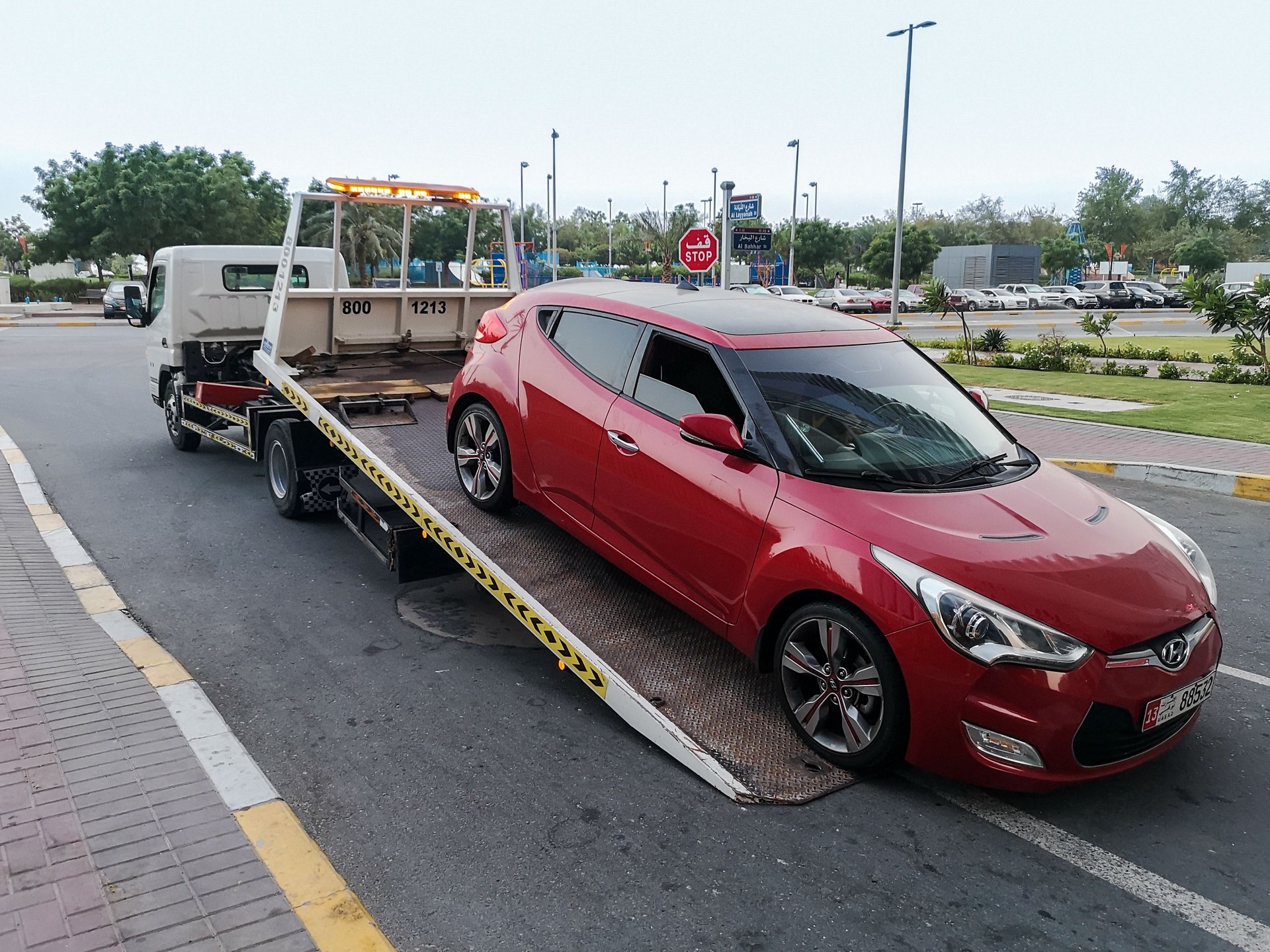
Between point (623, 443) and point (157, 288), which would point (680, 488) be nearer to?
point (623, 443)

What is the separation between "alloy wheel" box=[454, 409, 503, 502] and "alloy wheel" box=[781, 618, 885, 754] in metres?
2.36

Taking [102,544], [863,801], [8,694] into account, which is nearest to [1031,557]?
[863,801]

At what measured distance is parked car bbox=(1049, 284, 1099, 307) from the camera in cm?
5188

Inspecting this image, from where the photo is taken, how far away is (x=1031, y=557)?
370 cm

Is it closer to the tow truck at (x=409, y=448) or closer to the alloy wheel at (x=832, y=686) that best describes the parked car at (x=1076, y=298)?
the tow truck at (x=409, y=448)

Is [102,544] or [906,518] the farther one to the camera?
[102,544]

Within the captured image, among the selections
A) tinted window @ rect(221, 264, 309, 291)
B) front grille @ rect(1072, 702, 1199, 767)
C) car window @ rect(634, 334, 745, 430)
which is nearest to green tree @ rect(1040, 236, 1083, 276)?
tinted window @ rect(221, 264, 309, 291)

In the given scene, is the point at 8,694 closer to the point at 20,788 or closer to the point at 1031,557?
the point at 20,788

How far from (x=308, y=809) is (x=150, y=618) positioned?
2636 millimetres

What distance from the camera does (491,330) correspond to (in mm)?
6016

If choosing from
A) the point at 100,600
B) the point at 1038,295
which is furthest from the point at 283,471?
the point at 1038,295

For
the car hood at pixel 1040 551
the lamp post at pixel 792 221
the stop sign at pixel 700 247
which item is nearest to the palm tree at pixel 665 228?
the lamp post at pixel 792 221

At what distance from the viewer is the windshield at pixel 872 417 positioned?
4230 millimetres

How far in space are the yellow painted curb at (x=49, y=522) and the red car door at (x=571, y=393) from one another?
4.48 metres
